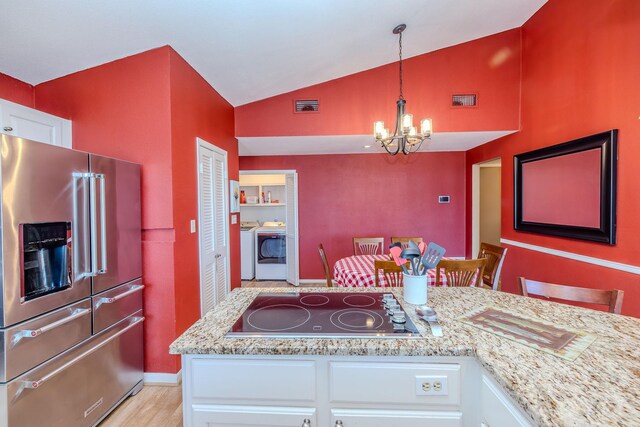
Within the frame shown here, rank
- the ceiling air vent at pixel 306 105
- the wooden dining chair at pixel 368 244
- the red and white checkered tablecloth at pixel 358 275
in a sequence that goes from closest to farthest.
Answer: the red and white checkered tablecloth at pixel 358 275 < the ceiling air vent at pixel 306 105 < the wooden dining chair at pixel 368 244

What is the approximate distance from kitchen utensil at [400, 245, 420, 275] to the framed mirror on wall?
6.49 ft

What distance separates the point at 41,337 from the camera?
144 centimetres

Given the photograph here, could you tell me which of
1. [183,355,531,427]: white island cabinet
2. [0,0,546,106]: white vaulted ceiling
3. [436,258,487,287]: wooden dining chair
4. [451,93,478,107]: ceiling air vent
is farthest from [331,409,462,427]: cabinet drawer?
[451,93,478,107]: ceiling air vent

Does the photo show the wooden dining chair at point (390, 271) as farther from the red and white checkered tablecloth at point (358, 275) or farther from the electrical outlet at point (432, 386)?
the electrical outlet at point (432, 386)

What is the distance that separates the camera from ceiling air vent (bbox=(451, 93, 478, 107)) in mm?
3381

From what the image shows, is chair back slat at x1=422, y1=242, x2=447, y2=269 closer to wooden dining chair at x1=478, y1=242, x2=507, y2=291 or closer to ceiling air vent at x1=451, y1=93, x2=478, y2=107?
wooden dining chair at x1=478, y1=242, x2=507, y2=291

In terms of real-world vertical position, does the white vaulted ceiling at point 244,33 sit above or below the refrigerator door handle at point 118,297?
above

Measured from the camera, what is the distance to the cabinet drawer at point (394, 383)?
993 mm

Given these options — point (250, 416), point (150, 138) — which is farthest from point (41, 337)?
point (150, 138)

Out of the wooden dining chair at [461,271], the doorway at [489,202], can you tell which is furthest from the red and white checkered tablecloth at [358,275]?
the doorway at [489,202]

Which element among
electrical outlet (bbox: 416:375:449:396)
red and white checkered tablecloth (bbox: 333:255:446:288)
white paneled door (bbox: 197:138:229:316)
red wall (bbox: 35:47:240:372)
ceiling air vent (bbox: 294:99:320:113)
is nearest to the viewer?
electrical outlet (bbox: 416:375:449:396)

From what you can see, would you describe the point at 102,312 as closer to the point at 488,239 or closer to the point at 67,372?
the point at 67,372

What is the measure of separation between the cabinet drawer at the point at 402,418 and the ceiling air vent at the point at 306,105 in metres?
3.21

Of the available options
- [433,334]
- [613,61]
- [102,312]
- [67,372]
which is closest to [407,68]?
[613,61]
